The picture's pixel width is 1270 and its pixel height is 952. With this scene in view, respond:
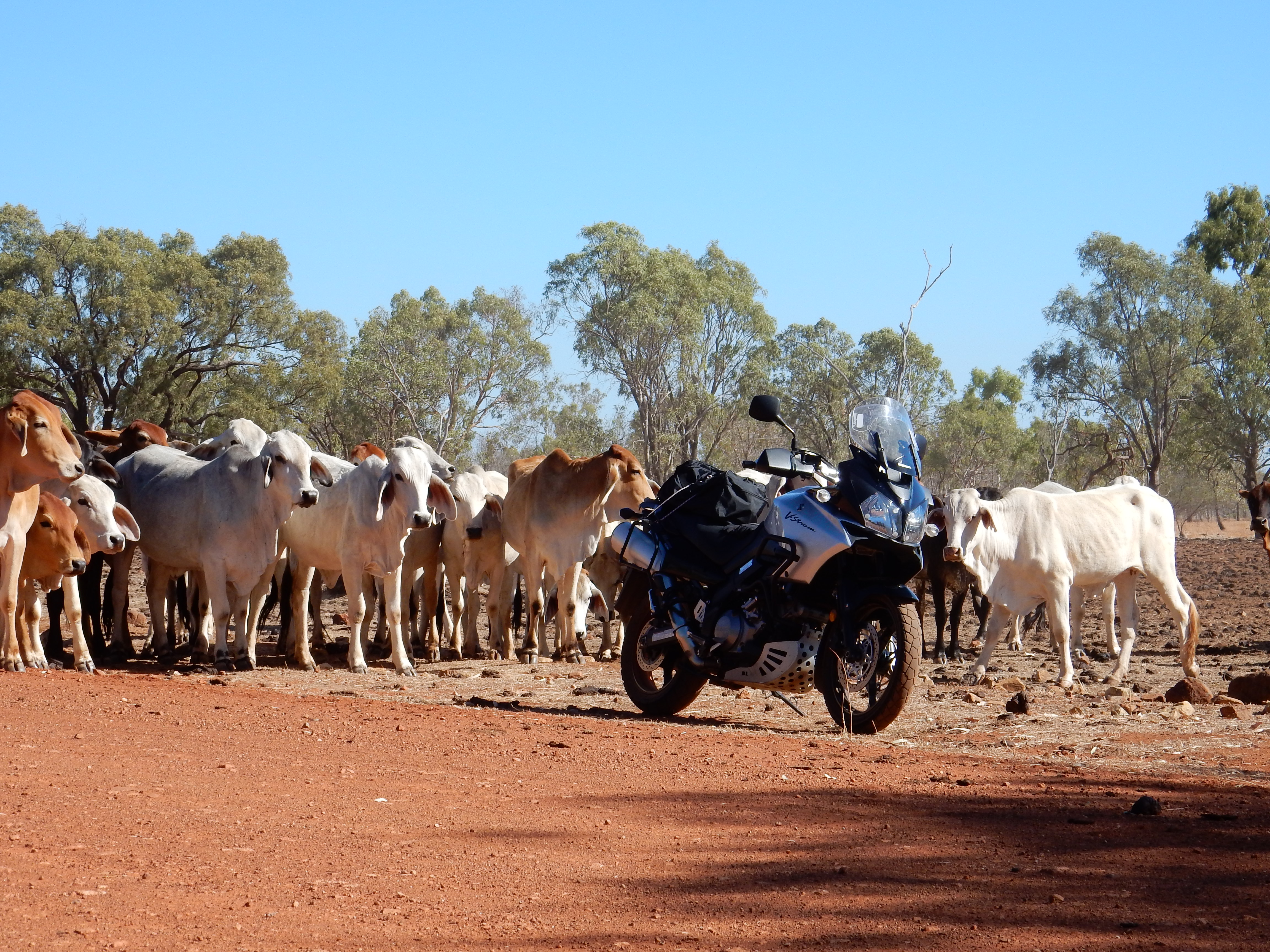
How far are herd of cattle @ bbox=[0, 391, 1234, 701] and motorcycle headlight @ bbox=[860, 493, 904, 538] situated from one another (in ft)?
12.9

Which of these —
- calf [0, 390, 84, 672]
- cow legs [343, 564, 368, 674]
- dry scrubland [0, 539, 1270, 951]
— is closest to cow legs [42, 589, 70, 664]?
calf [0, 390, 84, 672]

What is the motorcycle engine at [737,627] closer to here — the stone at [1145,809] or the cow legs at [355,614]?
the stone at [1145,809]

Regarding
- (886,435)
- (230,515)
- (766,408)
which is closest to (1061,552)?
(886,435)

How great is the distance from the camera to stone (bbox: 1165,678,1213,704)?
33.7 ft

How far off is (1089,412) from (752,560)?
44942 millimetres

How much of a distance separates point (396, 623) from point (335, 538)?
1.07 meters

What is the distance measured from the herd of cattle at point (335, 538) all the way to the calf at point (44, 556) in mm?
17

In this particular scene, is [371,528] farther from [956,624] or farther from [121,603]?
Result: [956,624]

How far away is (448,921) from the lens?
4.09 metres

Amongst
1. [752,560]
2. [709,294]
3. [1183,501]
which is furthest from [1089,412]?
[752,560]

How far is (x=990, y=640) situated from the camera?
1212 centimetres

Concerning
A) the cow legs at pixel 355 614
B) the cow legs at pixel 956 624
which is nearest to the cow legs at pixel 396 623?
the cow legs at pixel 355 614

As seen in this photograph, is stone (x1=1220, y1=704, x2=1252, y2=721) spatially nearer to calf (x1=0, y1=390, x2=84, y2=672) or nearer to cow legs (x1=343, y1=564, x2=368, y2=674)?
cow legs (x1=343, y1=564, x2=368, y2=674)

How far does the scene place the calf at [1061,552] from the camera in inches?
478
